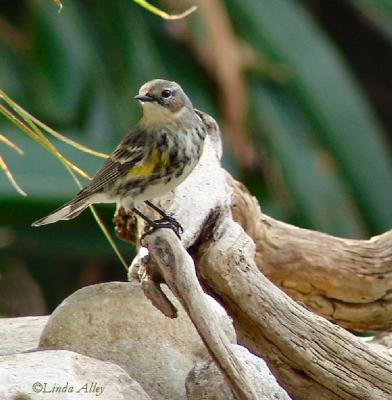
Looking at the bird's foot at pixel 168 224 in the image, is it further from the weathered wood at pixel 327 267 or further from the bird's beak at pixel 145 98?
the weathered wood at pixel 327 267

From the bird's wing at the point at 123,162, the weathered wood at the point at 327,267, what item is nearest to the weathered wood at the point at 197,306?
the bird's wing at the point at 123,162

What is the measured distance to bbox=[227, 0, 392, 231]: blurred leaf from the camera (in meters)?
5.76

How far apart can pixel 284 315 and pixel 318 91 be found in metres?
3.23

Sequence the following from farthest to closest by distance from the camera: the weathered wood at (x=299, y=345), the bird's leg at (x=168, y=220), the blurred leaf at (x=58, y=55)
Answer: the blurred leaf at (x=58, y=55) < the bird's leg at (x=168, y=220) < the weathered wood at (x=299, y=345)

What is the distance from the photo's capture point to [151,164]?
3025 mm

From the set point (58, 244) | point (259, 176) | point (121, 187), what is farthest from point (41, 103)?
point (121, 187)

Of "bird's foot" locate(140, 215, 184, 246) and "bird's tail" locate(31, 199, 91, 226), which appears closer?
"bird's foot" locate(140, 215, 184, 246)

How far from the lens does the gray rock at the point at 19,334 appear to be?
10.00 feet

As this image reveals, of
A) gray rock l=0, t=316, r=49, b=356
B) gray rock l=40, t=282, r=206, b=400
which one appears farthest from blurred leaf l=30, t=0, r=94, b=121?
gray rock l=40, t=282, r=206, b=400

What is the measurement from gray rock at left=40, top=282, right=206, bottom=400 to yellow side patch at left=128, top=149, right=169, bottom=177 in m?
0.30

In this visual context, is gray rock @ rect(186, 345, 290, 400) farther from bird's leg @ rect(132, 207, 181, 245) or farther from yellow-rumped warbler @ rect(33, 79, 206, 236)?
yellow-rumped warbler @ rect(33, 79, 206, 236)

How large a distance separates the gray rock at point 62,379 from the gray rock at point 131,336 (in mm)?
133

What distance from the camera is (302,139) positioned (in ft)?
19.2

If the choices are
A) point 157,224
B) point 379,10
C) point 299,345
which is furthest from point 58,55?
point 299,345
